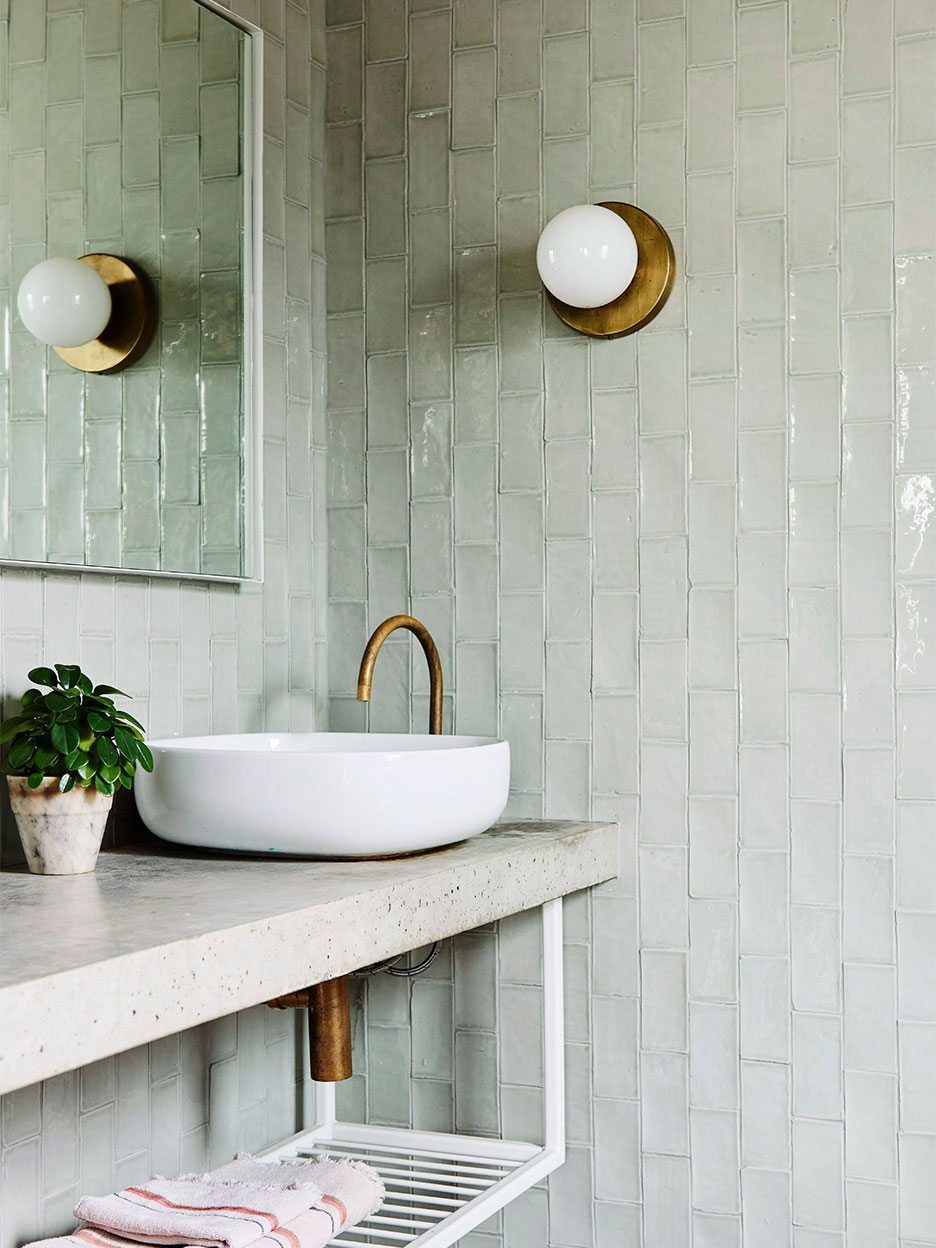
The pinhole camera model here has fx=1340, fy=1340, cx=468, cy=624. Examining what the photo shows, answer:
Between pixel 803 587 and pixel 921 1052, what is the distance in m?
0.66

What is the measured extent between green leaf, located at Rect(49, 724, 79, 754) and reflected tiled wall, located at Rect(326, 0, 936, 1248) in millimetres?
774

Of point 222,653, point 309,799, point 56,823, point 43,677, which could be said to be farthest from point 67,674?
point 222,653

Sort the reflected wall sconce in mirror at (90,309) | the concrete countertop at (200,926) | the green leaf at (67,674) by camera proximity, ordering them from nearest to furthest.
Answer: the concrete countertop at (200,926) < the green leaf at (67,674) < the reflected wall sconce in mirror at (90,309)

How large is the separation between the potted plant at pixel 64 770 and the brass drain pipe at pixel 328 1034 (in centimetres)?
42

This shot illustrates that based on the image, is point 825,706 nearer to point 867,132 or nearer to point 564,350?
point 564,350

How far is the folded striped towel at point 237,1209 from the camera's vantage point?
1459mm

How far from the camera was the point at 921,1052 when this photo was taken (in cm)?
183

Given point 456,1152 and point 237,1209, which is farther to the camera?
point 456,1152

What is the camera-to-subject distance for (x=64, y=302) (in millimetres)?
1694

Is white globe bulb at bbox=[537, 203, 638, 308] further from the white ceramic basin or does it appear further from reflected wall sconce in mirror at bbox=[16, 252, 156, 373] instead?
the white ceramic basin

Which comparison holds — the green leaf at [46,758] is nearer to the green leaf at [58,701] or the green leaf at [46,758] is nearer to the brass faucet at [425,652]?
the green leaf at [58,701]

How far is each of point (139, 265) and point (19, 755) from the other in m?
0.74

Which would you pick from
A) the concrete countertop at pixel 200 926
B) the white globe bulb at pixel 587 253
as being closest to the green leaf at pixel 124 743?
the concrete countertop at pixel 200 926

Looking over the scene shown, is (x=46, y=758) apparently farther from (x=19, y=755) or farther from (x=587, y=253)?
(x=587, y=253)
